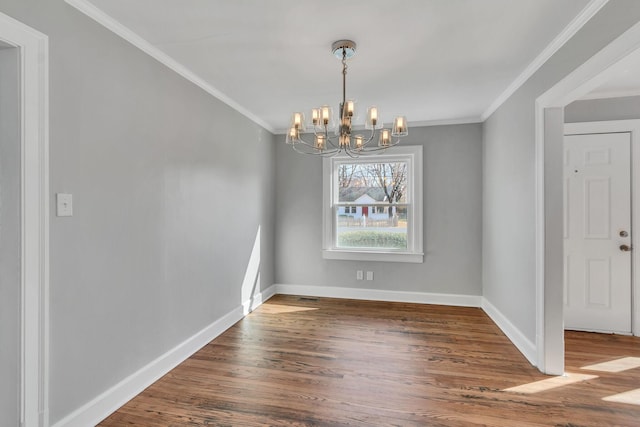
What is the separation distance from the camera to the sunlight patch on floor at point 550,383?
2268 millimetres

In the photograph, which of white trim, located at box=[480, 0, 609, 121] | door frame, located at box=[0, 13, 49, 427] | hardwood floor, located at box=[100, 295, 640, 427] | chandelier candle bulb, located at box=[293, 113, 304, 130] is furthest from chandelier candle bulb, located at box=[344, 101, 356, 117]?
hardwood floor, located at box=[100, 295, 640, 427]

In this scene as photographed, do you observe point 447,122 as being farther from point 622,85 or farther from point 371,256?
point 371,256

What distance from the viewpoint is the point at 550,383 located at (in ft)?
7.72

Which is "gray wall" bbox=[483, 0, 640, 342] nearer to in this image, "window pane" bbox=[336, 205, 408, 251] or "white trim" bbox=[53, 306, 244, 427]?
"window pane" bbox=[336, 205, 408, 251]

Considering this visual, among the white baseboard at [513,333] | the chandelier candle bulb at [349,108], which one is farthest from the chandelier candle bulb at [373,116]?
the white baseboard at [513,333]

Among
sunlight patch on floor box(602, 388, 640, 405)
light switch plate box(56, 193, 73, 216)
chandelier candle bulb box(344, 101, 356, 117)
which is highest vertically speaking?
chandelier candle bulb box(344, 101, 356, 117)

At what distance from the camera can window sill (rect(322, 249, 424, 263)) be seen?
435 centimetres

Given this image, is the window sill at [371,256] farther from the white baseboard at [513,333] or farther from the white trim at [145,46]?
the white trim at [145,46]

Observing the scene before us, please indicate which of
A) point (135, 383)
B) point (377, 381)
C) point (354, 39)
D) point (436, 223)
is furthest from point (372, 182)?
point (135, 383)

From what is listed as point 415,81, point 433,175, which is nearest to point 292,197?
point 433,175

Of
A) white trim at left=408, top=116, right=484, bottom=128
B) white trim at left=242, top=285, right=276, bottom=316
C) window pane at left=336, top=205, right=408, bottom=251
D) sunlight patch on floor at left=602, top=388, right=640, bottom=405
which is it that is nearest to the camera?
sunlight patch on floor at left=602, top=388, right=640, bottom=405
